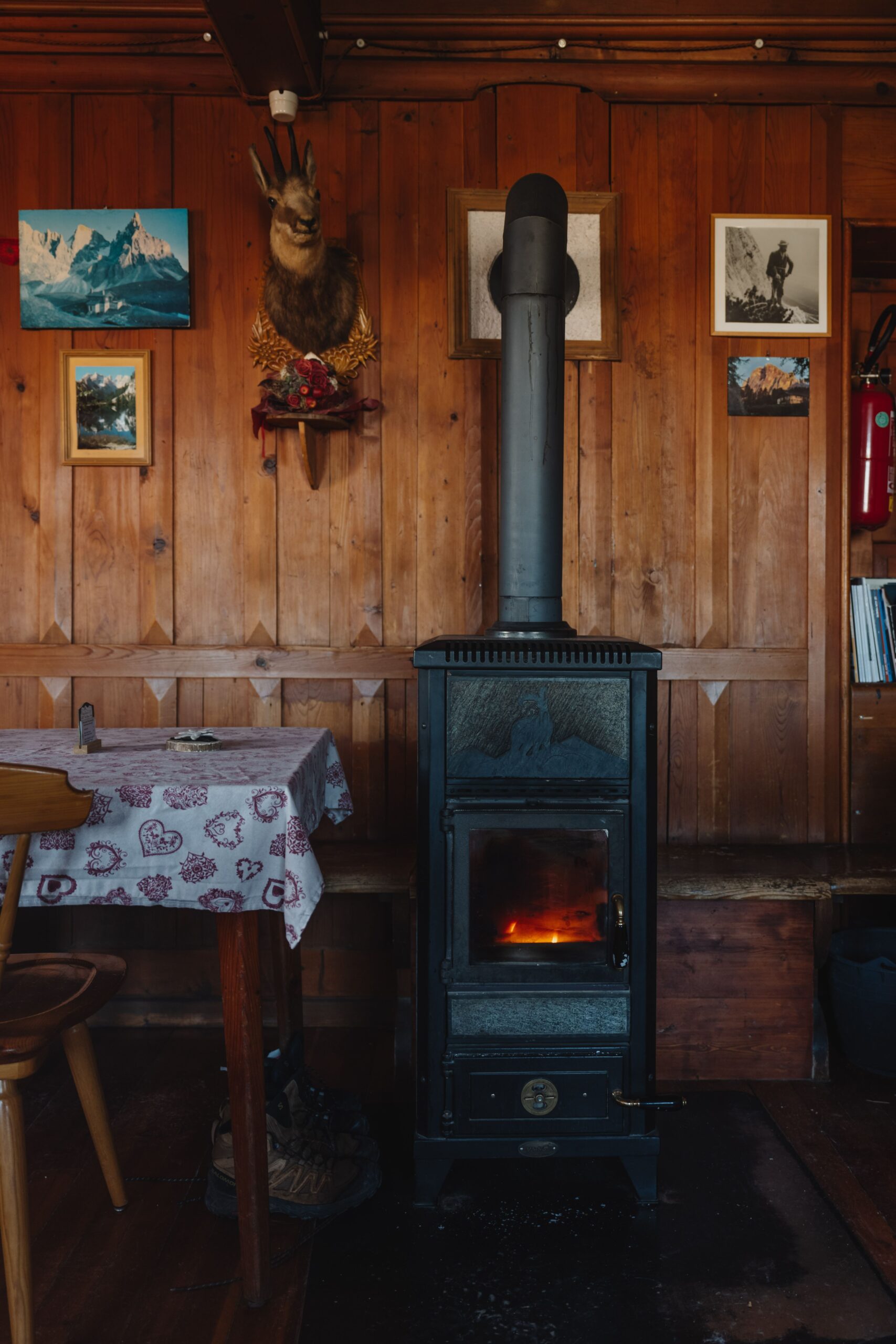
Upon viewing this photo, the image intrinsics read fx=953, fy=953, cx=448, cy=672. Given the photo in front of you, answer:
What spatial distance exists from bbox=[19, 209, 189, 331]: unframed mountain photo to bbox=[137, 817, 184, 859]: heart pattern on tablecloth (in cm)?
185

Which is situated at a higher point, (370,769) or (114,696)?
(114,696)

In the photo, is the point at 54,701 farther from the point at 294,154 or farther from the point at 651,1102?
the point at 651,1102

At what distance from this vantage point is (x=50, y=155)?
9.47 feet

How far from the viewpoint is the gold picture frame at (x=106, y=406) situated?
9.50ft

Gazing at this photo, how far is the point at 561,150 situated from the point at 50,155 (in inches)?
61.0

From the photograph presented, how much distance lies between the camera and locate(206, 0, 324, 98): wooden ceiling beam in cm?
232

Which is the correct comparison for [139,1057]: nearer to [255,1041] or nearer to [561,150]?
[255,1041]

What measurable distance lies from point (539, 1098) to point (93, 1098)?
898mm

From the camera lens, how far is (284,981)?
7.82 feet

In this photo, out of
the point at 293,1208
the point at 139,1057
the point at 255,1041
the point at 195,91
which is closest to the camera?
the point at 255,1041

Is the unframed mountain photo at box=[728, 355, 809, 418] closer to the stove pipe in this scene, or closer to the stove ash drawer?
the stove pipe

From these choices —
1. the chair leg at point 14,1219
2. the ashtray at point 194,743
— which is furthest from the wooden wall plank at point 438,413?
the chair leg at point 14,1219

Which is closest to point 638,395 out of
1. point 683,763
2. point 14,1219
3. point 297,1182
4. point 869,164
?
point 869,164

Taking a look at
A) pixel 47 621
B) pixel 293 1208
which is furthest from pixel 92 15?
pixel 293 1208
